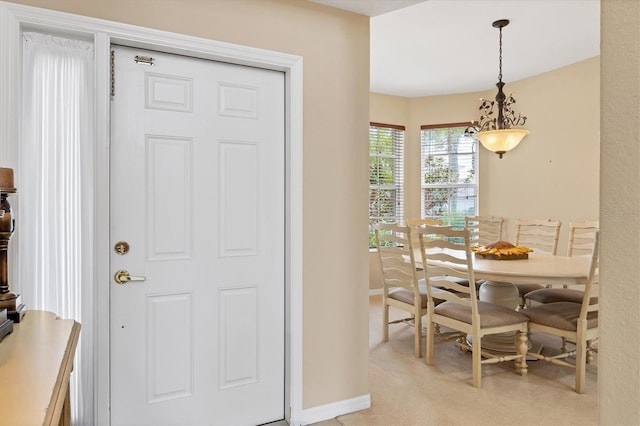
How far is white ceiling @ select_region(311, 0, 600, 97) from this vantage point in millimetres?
3262

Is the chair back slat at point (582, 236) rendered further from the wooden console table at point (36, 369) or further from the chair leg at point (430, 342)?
the wooden console table at point (36, 369)

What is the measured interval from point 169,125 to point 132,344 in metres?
1.08

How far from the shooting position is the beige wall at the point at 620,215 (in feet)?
2.40

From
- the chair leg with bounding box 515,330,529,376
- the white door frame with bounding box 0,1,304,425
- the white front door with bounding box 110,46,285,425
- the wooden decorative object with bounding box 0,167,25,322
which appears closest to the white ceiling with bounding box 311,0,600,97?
the white door frame with bounding box 0,1,304,425

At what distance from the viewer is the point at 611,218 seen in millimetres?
766

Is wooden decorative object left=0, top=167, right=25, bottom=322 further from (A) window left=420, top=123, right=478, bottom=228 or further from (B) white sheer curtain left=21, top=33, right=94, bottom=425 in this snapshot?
(A) window left=420, top=123, right=478, bottom=228

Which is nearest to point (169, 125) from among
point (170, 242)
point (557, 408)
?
point (170, 242)

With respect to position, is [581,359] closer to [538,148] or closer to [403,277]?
[403,277]

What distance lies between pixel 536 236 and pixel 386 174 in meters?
1.99

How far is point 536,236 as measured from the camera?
4738mm

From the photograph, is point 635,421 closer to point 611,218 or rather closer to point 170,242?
point 611,218

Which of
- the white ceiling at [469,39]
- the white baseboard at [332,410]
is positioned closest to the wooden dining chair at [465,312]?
the white baseboard at [332,410]

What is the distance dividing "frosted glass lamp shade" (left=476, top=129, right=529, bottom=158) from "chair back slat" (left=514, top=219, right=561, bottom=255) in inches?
41.2

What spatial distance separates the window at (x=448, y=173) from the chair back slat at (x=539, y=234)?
0.89 m
